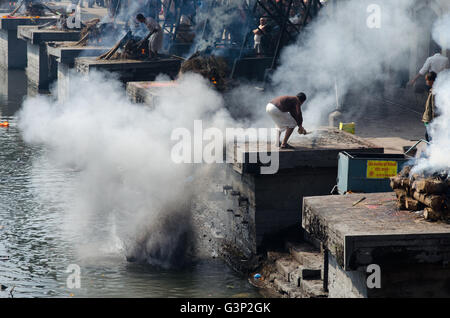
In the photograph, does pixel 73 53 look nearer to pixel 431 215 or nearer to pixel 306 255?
pixel 306 255

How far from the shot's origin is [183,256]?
38.9ft

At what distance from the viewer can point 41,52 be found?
29.4 metres

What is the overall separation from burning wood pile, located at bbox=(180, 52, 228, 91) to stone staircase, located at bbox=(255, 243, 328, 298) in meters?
6.89

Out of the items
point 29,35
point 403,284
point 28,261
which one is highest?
point 29,35

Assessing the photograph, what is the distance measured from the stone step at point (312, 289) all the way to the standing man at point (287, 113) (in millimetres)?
2477

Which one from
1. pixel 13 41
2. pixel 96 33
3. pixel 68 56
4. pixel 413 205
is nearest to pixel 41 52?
pixel 96 33

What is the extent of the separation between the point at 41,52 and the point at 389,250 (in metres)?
24.2

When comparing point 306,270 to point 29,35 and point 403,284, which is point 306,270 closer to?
point 403,284

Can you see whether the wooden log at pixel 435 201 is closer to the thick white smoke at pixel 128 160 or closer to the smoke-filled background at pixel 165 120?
the smoke-filled background at pixel 165 120

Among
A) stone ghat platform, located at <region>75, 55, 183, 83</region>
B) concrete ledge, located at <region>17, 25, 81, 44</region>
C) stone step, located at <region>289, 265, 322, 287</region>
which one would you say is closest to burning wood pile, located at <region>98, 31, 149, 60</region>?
stone ghat platform, located at <region>75, 55, 183, 83</region>
